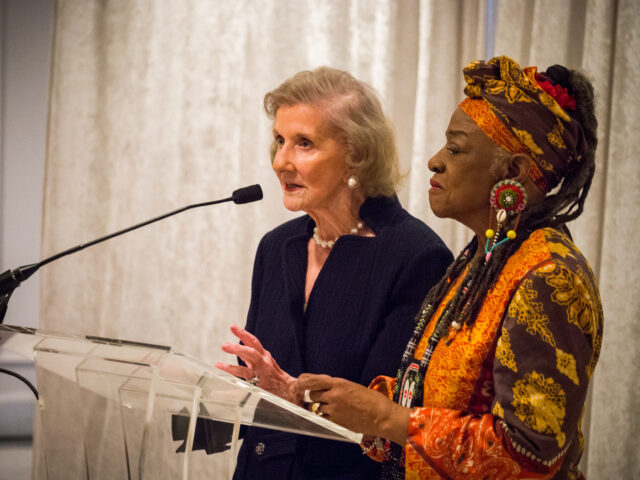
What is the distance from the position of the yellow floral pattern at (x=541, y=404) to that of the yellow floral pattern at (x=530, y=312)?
68 millimetres

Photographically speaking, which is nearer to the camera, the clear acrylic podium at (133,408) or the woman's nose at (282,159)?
the clear acrylic podium at (133,408)

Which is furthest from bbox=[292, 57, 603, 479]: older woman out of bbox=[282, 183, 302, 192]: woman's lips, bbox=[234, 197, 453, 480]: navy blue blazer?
bbox=[282, 183, 302, 192]: woman's lips

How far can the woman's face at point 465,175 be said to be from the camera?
4.21ft

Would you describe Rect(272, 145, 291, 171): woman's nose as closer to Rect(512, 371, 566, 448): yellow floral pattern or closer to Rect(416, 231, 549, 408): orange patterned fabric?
Rect(416, 231, 549, 408): orange patterned fabric

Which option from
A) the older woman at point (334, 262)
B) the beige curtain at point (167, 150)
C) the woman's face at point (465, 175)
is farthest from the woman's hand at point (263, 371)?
the beige curtain at point (167, 150)

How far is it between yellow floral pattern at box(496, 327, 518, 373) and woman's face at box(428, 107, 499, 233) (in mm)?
286

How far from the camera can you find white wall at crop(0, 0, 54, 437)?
3.27 metres

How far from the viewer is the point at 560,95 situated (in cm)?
126

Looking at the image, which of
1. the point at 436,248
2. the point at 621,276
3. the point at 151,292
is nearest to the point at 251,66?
the point at 151,292

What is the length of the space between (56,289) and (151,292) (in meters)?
0.46

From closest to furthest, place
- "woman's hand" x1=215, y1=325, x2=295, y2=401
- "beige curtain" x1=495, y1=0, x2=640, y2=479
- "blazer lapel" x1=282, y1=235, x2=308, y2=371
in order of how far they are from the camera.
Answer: "woman's hand" x1=215, y1=325, x2=295, y2=401 → "blazer lapel" x1=282, y1=235, x2=308, y2=371 → "beige curtain" x1=495, y1=0, x2=640, y2=479

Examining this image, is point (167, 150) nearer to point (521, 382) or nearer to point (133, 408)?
point (133, 408)

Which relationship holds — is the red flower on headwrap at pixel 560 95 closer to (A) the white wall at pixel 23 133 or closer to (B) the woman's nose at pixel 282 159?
(B) the woman's nose at pixel 282 159

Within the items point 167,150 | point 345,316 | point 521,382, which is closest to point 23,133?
point 167,150
